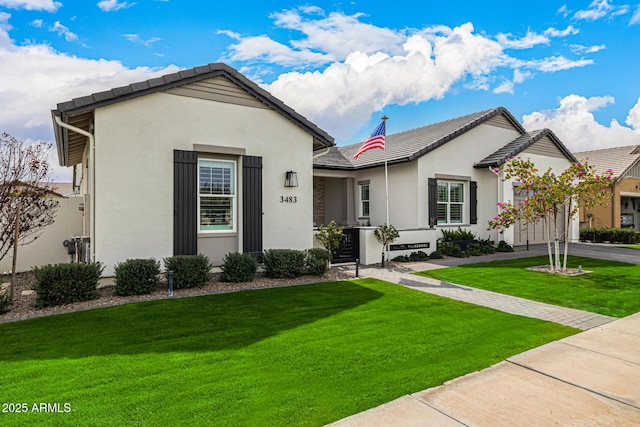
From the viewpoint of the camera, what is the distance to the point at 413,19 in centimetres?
1341

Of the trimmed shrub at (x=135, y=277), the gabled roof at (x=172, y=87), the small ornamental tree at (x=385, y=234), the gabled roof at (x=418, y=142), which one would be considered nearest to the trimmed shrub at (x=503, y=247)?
the gabled roof at (x=418, y=142)

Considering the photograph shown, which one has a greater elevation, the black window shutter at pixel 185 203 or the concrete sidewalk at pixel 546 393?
the black window shutter at pixel 185 203

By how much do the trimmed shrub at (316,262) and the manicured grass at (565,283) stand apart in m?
3.01

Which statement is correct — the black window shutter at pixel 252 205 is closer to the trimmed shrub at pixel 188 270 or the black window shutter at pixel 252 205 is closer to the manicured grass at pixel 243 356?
the trimmed shrub at pixel 188 270

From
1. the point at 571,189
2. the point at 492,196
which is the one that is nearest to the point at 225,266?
the point at 571,189

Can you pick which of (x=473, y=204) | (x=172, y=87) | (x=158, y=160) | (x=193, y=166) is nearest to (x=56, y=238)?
(x=158, y=160)

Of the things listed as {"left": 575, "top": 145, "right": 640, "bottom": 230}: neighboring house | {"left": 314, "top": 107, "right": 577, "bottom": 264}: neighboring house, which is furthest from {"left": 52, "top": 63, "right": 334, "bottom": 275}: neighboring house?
{"left": 575, "top": 145, "right": 640, "bottom": 230}: neighboring house

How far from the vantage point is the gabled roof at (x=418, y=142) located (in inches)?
599

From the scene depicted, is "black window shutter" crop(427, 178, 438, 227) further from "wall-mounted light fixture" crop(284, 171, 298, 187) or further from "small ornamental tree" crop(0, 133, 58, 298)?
"small ornamental tree" crop(0, 133, 58, 298)

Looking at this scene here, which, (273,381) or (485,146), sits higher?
(485,146)

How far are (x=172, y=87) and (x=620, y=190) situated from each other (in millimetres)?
29466

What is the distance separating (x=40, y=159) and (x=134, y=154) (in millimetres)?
3228

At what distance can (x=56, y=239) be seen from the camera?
37.3ft

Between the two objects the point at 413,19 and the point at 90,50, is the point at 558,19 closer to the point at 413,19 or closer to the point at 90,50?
the point at 413,19
